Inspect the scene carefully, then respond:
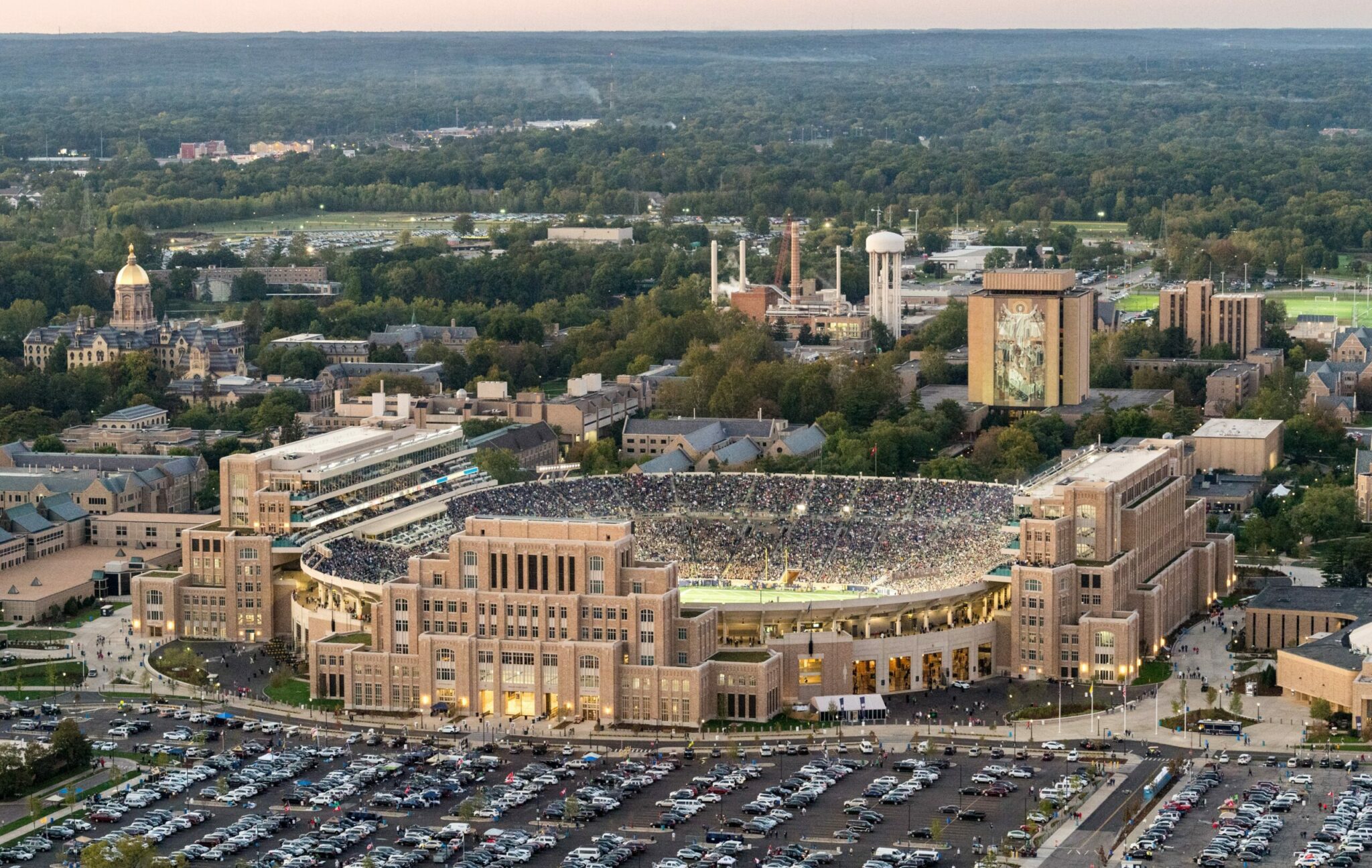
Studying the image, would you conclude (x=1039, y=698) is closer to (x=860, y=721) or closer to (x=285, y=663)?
(x=860, y=721)

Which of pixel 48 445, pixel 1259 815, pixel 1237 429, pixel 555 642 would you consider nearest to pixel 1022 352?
pixel 1237 429

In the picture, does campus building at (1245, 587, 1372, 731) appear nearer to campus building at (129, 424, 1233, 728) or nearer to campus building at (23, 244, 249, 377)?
campus building at (129, 424, 1233, 728)

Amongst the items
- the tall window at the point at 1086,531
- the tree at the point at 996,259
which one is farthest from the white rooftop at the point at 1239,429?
the tree at the point at 996,259

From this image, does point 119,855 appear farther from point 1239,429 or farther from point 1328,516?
point 1239,429

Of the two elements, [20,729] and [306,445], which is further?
[306,445]

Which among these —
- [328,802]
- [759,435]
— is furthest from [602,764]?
[759,435]

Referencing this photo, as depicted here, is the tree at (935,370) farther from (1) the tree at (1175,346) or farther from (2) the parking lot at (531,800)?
(2) the parking lot at (531,800)

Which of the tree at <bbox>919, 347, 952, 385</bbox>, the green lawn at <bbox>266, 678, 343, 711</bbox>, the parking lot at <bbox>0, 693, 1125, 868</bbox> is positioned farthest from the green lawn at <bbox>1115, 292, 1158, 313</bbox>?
the parking lot at <bbox>0, 693, 1125, 868</bbox>
